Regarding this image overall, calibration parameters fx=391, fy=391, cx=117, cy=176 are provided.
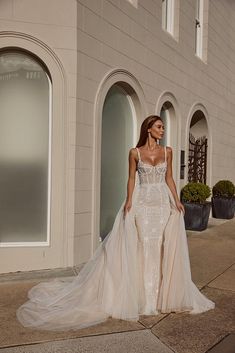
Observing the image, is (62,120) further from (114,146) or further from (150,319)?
(150,319)

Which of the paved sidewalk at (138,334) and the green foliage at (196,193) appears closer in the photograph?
the paved sidewalk at (138,334)

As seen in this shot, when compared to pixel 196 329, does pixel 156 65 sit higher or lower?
higher

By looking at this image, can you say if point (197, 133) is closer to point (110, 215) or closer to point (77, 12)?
point (110, 215)

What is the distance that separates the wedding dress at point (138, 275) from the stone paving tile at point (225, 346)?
666mm

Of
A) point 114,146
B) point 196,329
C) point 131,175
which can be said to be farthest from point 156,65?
point 196,329

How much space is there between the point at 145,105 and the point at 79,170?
2617mm

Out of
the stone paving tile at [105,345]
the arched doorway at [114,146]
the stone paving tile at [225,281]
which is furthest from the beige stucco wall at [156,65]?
the stone paving tile at [105,345]

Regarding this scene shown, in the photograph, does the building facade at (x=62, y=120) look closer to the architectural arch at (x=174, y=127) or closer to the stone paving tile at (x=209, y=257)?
the stone paving tile at (x=209, y=257)

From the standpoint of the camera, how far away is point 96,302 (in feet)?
13.8

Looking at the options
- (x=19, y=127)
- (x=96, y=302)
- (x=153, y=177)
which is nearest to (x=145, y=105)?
(x=19, y=127)

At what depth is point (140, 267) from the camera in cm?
436

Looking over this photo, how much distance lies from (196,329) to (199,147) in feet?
28.7

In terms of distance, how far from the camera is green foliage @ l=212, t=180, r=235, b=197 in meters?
11.6

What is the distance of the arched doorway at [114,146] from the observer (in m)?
7.38
